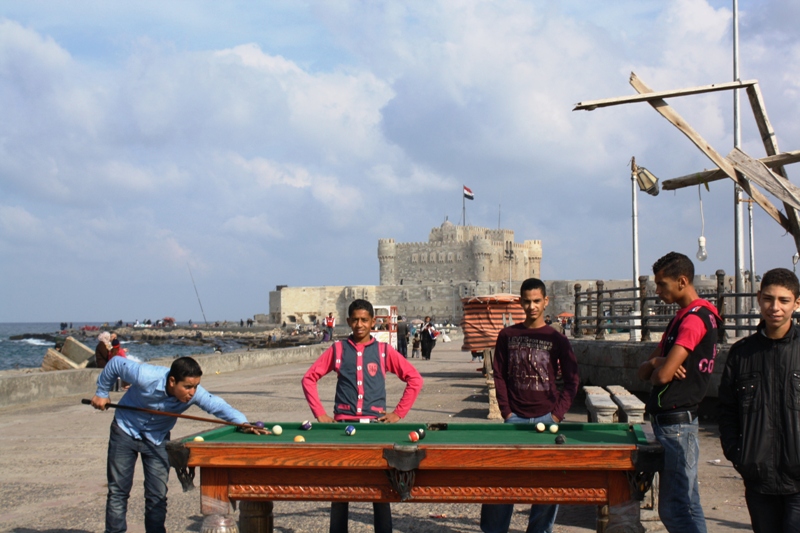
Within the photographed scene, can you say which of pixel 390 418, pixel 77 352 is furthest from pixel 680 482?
pixel 77 352

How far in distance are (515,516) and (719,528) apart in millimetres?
1376

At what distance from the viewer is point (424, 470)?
3.75m

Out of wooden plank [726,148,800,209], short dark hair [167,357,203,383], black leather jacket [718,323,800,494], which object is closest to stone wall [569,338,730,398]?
wooden plank [726,148,800,209]

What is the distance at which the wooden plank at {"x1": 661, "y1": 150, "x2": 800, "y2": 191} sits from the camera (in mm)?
7086

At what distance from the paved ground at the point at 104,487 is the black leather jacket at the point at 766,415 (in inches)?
76.5

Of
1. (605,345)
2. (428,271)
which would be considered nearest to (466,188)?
(428,271)

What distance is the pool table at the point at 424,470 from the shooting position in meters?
3.61

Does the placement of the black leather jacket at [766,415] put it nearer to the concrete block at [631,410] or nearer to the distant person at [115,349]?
the concrete block at [631,410]

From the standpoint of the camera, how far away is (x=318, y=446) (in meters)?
3.74

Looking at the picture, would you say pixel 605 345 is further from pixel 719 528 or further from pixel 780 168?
pixel 719 528

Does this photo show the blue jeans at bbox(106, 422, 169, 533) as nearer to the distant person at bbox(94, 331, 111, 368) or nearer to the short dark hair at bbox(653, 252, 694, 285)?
the short dark hair at bbox(653, 252, 694, 285)

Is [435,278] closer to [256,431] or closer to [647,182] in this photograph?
[647,182]

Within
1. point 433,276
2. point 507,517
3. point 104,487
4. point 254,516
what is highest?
point 433,276

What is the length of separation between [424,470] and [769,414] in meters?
1.52
